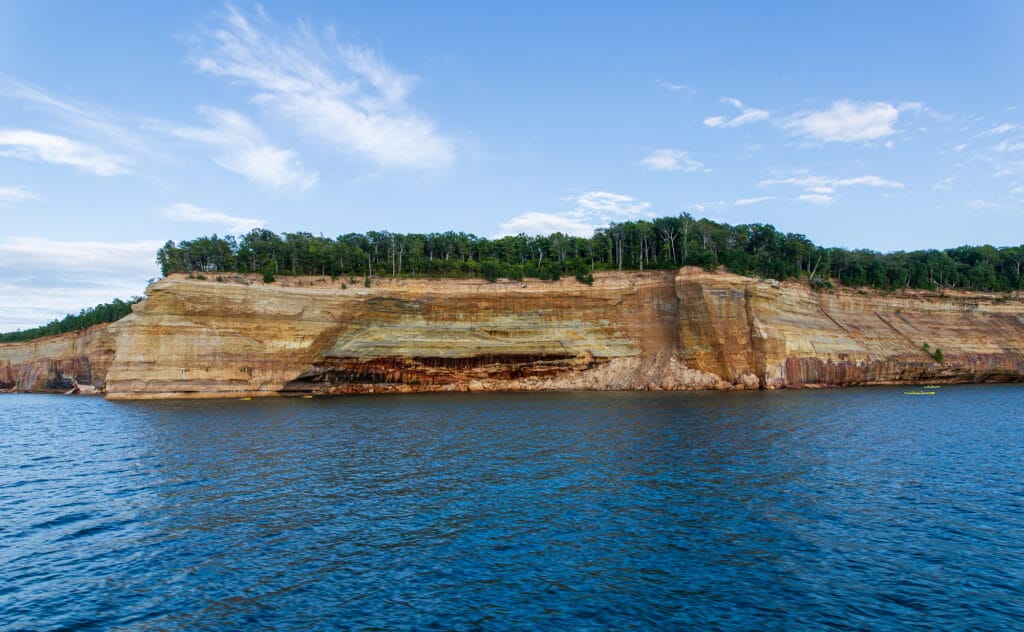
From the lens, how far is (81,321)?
10456cm

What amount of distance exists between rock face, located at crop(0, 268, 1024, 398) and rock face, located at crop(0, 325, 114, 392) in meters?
22.7

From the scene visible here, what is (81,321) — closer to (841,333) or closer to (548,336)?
(548,336)

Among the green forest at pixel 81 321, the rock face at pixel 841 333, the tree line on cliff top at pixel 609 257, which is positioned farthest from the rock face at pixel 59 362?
the rock face at pixel 841 333

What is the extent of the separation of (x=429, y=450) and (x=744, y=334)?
169 feet

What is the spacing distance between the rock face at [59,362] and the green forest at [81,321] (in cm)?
304

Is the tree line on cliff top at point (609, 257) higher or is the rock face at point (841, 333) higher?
the tree line on cliff top at point (609, 257)

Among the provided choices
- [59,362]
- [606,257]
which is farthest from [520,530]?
[59,362]

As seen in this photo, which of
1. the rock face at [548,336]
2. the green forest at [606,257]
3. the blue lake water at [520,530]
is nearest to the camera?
the blue lake water at [520,530]

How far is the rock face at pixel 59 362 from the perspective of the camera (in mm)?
92625

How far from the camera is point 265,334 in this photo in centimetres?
6712

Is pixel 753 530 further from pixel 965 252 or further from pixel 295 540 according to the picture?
pixel 965 252

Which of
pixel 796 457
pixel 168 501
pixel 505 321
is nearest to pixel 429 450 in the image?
pixel 168 501

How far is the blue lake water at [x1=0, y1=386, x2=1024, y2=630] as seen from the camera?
1231 cm

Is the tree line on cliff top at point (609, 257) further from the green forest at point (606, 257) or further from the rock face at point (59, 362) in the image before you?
the rock face at point (59, 362)
